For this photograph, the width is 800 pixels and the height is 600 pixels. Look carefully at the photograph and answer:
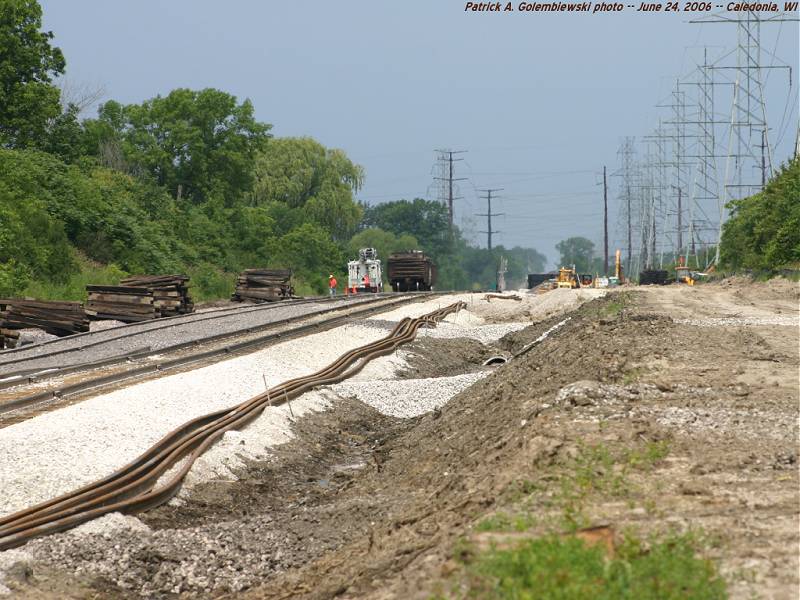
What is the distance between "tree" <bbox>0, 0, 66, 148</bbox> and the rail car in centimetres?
2453

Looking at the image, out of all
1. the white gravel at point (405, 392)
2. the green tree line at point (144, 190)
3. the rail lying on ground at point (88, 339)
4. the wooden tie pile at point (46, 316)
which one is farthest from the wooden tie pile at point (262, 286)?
the white gravel at point (405, 392)

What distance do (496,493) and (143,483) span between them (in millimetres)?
4344

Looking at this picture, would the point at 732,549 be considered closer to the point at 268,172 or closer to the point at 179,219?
the point at 179,219

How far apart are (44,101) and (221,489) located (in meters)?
48.3

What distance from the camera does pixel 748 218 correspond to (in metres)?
57.9

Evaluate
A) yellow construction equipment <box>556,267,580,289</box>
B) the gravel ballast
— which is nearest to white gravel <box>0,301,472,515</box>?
the gravel ballast

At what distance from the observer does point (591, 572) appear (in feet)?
18.7

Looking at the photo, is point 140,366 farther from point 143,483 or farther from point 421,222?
point 421,222

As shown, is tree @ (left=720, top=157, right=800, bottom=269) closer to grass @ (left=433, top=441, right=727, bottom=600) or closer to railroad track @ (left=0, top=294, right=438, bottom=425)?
railroad track @ (left=0, top=294, right=438, bottom=425)

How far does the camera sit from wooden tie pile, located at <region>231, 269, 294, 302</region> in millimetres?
48938

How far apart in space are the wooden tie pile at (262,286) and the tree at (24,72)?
14560 millimetres

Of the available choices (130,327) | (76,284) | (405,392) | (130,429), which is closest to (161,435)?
(130,429)

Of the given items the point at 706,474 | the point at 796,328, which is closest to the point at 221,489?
the point at 706,474

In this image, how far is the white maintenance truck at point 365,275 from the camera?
67.3 meters
